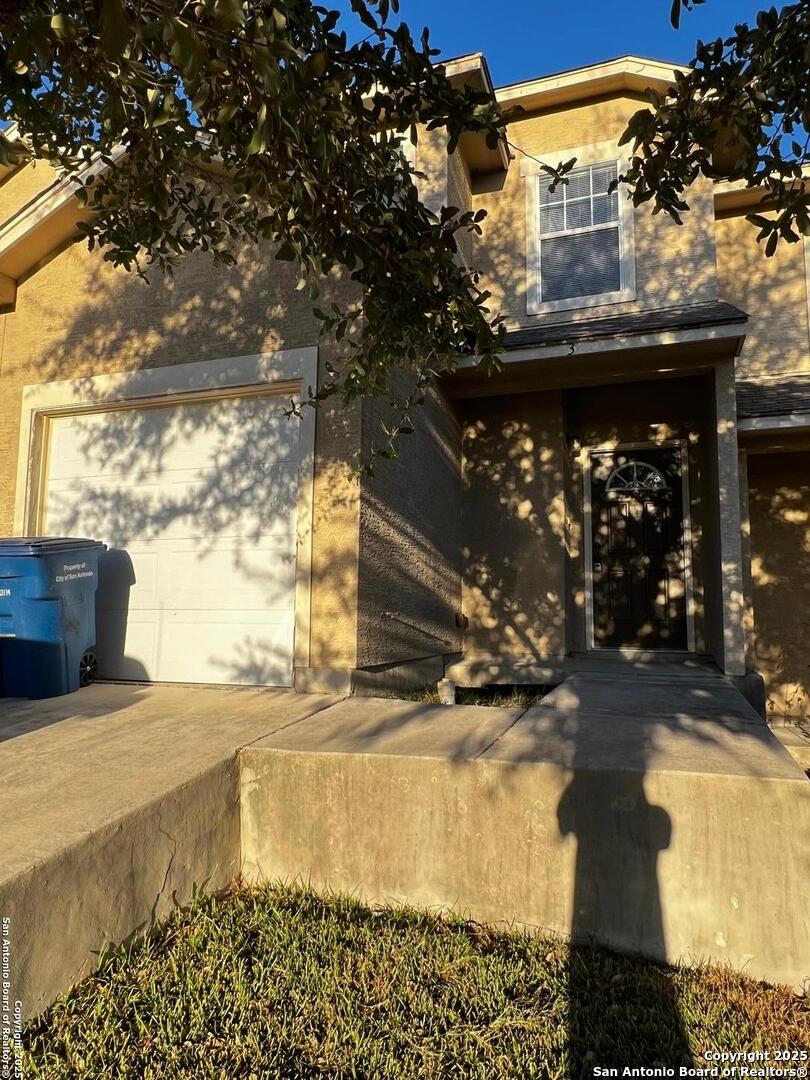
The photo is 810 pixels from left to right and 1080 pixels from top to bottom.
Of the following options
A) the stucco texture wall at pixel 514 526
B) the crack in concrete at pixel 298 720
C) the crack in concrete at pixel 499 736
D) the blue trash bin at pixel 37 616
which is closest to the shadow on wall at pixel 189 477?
the crack in concrete at pixel 298 720

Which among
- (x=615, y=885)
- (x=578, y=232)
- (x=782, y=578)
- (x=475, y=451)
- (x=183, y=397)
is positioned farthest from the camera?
(x=782, y=578)

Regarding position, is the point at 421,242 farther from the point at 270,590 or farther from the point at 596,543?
the point at 596,543

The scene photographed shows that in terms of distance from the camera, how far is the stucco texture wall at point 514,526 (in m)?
7.26

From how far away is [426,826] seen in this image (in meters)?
2.81

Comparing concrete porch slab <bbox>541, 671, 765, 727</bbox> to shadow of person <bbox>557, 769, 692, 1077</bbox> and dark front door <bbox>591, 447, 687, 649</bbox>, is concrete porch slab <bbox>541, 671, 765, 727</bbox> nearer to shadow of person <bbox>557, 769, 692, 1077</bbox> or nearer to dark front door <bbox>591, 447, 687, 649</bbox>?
shadow of person <bbox>557, 769, 692, 1077</bbox>

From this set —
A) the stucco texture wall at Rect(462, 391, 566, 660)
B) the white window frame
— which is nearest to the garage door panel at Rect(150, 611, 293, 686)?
the stucco texture wall at Rect(462, 391, 566, 660)

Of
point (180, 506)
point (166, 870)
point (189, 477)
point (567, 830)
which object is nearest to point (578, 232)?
point (189, 477)

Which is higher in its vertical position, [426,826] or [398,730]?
[398,730]

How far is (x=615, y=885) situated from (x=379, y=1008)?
39.3 inches

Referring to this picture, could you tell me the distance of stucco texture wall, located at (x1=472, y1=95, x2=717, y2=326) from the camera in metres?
7.13

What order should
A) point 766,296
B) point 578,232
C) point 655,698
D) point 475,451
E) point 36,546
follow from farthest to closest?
point 766,296, point 475,451, point 578,232, point 36,546, point 655,698

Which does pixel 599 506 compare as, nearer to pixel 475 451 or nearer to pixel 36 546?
pixel 475 451

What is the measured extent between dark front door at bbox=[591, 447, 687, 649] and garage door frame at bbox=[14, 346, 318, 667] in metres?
3.93

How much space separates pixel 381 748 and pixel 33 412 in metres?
5.10
